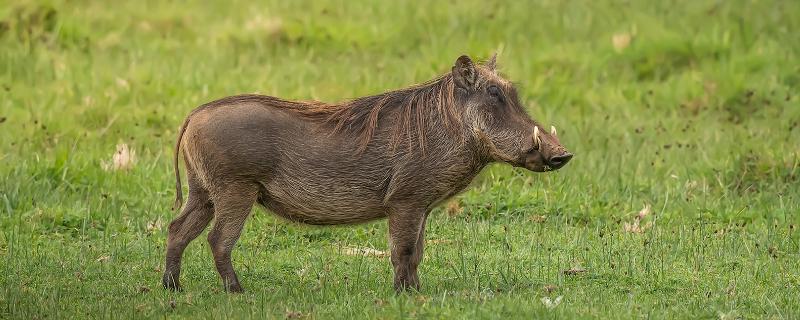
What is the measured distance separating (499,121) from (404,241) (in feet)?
2.35

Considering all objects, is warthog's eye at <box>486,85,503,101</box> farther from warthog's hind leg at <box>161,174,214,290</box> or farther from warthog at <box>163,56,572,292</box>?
warthog's hind leg at <box>161,174,214,290</box>

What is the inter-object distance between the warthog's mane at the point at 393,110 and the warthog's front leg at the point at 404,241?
33 cm

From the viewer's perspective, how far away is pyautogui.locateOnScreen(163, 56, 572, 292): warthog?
622cm

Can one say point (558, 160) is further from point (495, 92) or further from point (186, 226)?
point (186, 226)

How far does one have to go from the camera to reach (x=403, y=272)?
6.25 metres

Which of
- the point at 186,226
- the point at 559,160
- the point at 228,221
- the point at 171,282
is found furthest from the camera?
the point at 186,226

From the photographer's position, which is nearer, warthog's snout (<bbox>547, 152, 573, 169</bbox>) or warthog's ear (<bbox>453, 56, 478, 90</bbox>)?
Answer: warthog's snout (<bbox>547, 152, 573, 169</bbox>)

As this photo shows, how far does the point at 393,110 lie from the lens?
6.48 m

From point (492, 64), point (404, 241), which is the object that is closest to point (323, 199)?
point (404, 241)

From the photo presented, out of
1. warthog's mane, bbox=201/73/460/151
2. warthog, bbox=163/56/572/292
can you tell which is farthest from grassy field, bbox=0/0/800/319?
warthog's mane, bbox=201/73/460/151

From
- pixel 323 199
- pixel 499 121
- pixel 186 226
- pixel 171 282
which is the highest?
pixel 499 121

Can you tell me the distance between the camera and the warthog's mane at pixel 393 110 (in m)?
6.34

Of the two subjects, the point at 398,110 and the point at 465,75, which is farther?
the point at 398,110

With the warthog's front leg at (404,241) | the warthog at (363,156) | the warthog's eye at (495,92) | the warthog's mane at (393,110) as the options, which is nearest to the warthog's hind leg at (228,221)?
the warthog at (363,156)
